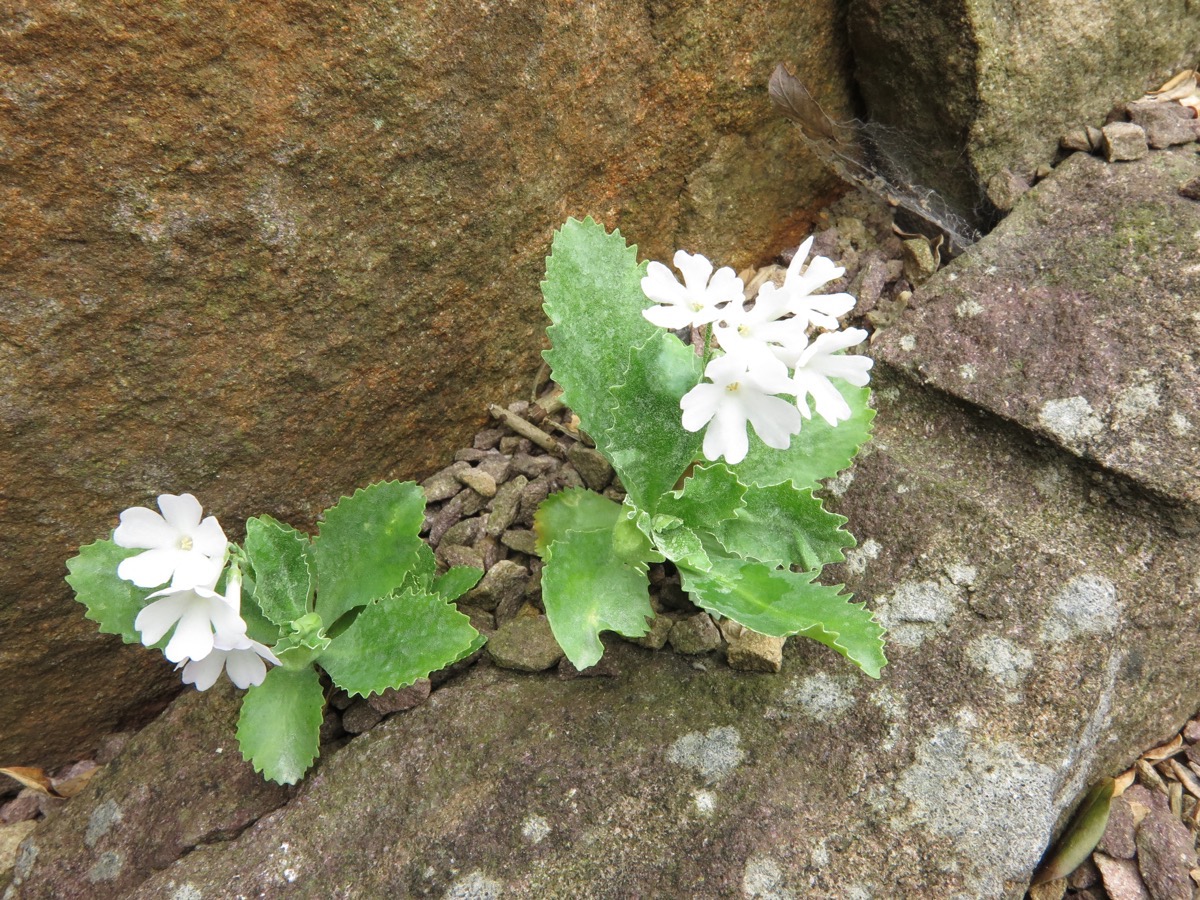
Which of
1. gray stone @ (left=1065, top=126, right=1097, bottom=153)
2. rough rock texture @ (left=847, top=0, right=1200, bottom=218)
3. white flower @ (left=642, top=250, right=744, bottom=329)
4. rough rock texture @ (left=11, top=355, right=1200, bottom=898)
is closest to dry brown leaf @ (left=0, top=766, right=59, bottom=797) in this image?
rough rock texture @ (left=11, top=355, right=1200, bottom=898)

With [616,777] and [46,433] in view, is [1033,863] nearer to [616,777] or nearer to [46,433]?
[616,777]

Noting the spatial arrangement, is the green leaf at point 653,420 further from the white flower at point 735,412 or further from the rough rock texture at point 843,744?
the rough rock texture at point 843,744

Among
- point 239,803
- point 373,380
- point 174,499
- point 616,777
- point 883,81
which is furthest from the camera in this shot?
point 883,81

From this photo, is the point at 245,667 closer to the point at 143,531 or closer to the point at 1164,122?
the point at 143,531

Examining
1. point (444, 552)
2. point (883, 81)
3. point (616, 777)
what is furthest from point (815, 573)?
point (883, 81)

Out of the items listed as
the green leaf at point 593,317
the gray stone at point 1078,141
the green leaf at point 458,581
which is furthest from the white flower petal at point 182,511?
the gray stone at point 1078,141

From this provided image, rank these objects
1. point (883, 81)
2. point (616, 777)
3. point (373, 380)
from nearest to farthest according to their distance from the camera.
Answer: point (616, 777), point (373, 380), point (883, 81)
